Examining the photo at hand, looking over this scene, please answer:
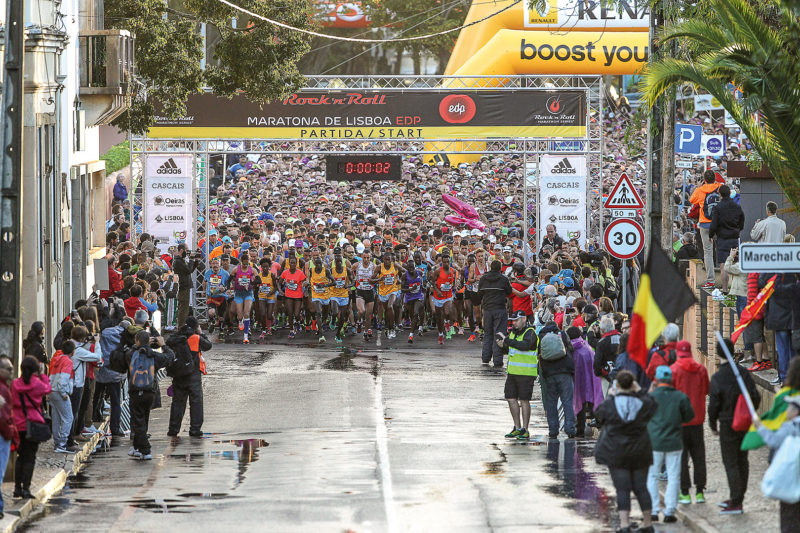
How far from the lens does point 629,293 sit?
91.7ft

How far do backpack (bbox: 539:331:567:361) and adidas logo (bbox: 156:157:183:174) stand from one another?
1556 centimetres

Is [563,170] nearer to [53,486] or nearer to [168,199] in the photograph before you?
[168,199]

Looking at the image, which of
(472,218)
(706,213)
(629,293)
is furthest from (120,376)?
(472,218)

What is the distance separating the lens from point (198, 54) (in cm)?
3088

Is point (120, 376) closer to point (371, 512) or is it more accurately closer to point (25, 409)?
point (25, 409)

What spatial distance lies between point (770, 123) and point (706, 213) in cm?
698

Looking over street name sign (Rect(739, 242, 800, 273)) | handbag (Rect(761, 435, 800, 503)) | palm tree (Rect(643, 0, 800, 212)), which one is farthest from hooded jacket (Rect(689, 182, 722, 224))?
handbag (Rect(761, 435, 800, 503))

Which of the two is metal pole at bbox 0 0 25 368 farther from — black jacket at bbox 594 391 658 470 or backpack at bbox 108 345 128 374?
black jacket at bbox 594 391 658 470

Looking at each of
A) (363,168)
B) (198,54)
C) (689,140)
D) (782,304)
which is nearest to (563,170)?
(363,168)

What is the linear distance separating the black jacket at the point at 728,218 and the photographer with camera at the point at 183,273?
11.6m

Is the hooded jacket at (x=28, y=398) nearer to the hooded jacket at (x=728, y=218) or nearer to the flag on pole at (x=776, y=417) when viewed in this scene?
the flag on pole at (x=776, y=417)

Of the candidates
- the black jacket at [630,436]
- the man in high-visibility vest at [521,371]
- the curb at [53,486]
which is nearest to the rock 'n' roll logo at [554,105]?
the man in high-visibility vest at [521,371]

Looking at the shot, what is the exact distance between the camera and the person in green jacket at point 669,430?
42.1ft

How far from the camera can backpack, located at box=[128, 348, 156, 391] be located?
55.5ft
